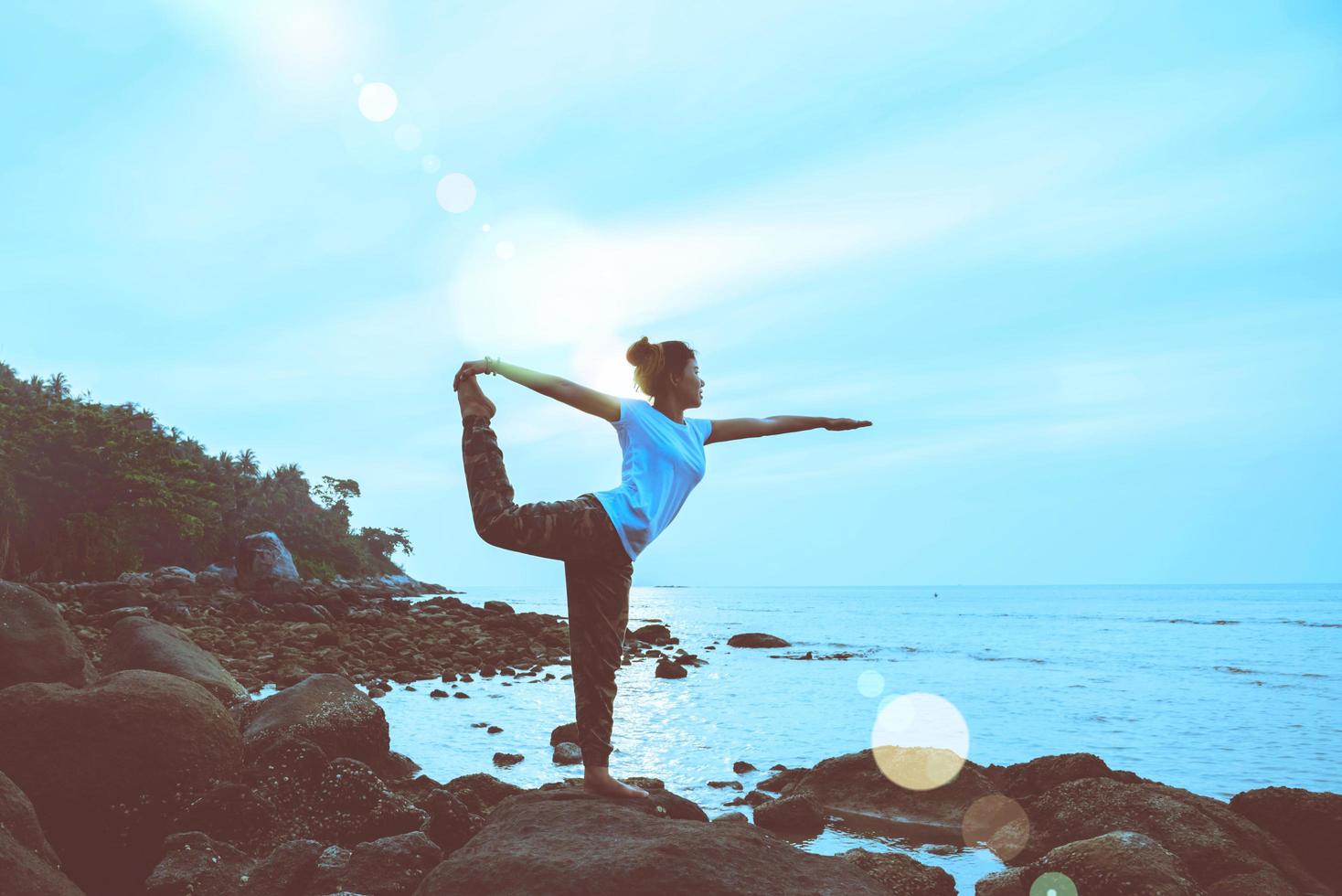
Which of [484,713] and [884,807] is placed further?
[484,713]

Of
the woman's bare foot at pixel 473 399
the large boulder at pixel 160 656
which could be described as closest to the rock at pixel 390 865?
the woman's bare foot at pixel 473 399

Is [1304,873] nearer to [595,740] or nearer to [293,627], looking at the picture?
[595,740]

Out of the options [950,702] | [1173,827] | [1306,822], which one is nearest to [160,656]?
[1173,827]

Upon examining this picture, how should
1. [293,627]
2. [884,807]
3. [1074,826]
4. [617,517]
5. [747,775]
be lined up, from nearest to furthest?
[617,517], [1074,826], [884,807], [747,775], [293,627]

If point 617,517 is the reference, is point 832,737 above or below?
below

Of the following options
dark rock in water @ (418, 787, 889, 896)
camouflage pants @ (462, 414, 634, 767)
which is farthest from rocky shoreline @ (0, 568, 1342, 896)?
camouflage pants @ (462, 414, 634, 767)

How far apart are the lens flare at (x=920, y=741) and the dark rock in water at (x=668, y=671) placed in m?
4.97

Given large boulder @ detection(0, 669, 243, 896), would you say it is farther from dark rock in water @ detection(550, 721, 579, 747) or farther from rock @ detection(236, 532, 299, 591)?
rock @ detection(236, 532, 299, 591)

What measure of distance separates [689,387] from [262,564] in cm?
3574

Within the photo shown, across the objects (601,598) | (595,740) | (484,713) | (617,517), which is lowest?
(484,713)

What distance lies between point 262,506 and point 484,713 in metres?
54.6

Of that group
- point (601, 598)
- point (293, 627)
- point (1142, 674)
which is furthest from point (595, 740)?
point (1142, 674)

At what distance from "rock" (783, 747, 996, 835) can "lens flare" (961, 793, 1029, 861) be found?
0.29 ft

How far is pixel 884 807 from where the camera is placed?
7906 mm
